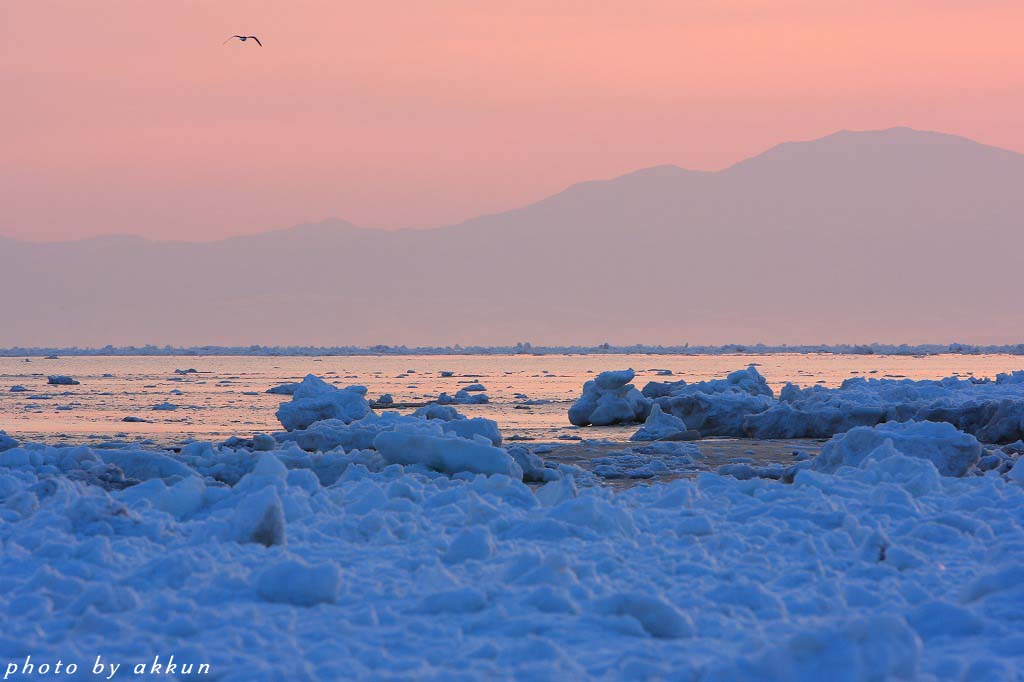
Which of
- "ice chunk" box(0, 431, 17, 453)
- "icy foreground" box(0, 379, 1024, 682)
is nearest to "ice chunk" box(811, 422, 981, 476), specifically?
"icy foreground" box(0, 379, 1024, 682)

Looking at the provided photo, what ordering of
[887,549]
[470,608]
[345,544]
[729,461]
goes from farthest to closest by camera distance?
[729,461] < [345,544] < [887,549] < [470,608]

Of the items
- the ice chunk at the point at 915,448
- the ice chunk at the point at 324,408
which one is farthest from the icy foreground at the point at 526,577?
the ice chunk at the point at 324,408

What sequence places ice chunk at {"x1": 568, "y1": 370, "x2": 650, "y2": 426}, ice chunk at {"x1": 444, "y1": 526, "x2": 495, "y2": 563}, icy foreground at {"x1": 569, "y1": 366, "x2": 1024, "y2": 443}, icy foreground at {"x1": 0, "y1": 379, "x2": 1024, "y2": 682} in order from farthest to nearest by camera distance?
ice chunk at {"x1": 568, "y1": 370, "x2": 650, "y2": 426} → icy foreground at {"x1": 569, "y1": 366, "x2": 1024, "y2": 443} → ice chunk at {"x1": 444, "y1": 526, "x2": 495, "y2": 563} → icy foreground at {"x1": 0, "y1": 379, "x2": 1024, "y2": 682}

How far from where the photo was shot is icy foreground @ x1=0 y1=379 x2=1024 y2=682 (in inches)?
130

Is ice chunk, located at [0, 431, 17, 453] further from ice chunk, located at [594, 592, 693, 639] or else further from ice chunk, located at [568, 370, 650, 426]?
ice chunk, located at [594, 592, 693, 639]

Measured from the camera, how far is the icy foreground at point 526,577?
330 cm

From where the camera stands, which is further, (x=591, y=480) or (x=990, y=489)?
(x=591, y=480)

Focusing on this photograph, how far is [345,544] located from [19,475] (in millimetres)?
2946

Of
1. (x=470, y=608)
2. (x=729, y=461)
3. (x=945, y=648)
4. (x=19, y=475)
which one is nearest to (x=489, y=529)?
(x=470, y=608)

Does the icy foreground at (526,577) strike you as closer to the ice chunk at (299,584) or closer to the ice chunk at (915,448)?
the ice chunk at (299,584)

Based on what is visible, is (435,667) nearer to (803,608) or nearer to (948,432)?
(803,608)

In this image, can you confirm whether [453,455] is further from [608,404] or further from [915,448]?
[608,404]

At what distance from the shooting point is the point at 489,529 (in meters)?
5.13

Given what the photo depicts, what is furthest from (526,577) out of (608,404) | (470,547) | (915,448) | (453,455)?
(608,404)
